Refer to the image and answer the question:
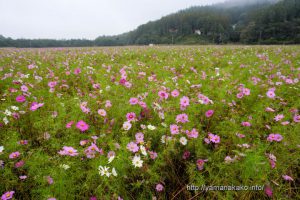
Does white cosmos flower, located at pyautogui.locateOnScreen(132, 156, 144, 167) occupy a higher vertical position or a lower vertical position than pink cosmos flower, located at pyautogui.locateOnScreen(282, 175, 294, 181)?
higher

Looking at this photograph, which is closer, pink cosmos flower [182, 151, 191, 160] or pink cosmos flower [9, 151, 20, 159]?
pink cosmos flower [9, 151, 20, 159]

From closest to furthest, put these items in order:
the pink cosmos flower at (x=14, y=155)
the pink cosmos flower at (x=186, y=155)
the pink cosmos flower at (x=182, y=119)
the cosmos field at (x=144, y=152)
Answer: the cosmos field at (x=144, y=152) → the pink cosmos flower at (x=14, y=155) → the pink cosmos flower at (x=186, y=155) → the pink cosmos flower at (x=182, y=119)

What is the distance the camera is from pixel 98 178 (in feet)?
5.26

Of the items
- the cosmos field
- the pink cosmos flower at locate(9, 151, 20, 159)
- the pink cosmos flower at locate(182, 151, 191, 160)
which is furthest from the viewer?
the pink cosmos flower at locate(182, 151, 191, 160)

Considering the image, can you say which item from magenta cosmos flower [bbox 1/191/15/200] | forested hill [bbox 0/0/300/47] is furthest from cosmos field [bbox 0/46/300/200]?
forested hill [bbox 0/0/300/47]

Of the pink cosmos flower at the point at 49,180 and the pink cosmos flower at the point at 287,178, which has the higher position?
the pink cosmos flower at the point at 49,180

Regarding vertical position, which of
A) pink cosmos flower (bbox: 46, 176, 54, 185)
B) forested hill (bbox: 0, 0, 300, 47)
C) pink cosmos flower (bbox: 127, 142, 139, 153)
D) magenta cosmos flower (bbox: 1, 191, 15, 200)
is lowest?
magenta cosmos flower (bbox: 1, 191, 15, 200)

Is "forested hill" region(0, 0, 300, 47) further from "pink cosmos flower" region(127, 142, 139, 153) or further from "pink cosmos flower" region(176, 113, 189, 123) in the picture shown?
"pink cosmos flower" region(127, 142, 139, 153)

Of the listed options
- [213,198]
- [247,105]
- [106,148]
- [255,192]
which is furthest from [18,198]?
[247,105]

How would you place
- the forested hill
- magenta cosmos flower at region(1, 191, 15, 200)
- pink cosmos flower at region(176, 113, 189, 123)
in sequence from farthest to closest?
the forested hill
pink cosmos flower at region(176, 113, 189, 123)
magenta cosmos flower at region(1, 191, 15, 200)

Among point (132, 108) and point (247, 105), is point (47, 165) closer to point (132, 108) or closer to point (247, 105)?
point (132, 108)

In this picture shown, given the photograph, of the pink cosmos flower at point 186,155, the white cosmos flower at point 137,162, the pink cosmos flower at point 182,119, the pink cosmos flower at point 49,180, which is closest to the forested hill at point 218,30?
the pink cosmos flower at point 182,119

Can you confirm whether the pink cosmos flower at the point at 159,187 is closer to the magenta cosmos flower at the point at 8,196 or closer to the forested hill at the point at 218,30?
the magenta cosmos flower at the point at 8,196

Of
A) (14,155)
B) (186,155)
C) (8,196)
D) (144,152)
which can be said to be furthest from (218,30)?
(8,196)
